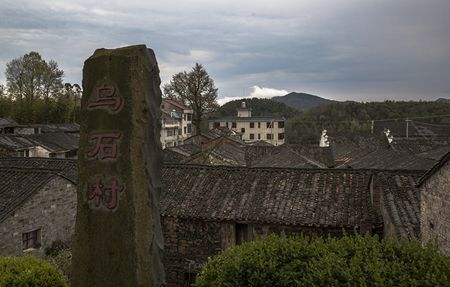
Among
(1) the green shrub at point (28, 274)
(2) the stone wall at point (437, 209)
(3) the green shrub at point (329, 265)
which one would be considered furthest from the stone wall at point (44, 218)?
(2) the stone wall at point (437, 209)

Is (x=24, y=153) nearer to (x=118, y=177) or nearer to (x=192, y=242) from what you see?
(x=192, y=242)

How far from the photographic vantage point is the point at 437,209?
9.09 m

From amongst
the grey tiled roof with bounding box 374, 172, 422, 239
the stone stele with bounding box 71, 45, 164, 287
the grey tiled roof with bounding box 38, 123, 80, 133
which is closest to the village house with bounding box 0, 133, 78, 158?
the grey tiled roof with bounding box 38, 123, 80, 133

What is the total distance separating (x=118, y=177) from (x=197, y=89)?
145 feet

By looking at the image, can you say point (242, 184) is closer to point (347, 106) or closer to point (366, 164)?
point (366, 164)

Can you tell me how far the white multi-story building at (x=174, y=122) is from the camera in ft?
191

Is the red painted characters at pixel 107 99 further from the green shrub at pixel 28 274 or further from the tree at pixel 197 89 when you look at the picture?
the tree at pixel 197 89

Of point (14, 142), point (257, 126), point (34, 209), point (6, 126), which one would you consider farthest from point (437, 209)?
point (257, 126)

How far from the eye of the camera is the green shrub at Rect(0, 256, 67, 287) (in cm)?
709

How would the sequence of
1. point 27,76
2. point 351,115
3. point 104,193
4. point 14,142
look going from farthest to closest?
point 351,115
point 27,76
point 14,142
point 104,193

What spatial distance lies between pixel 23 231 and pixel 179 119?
49.4 meters

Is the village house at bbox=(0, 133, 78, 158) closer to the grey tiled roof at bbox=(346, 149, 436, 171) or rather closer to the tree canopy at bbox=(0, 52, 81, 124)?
the tree canopy at bbox=(0, 52, 81, 124)

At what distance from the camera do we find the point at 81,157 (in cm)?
618

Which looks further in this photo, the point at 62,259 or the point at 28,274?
the point at 62,259
